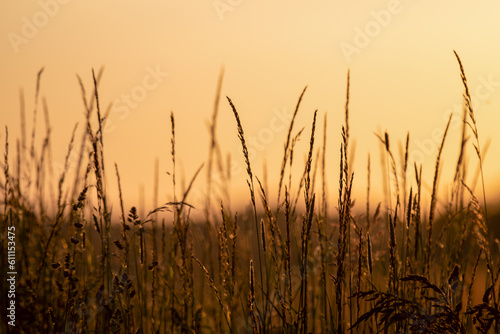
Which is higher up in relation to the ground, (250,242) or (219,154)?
(219,154)

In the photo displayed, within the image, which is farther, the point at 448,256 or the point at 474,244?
the point at 474,244

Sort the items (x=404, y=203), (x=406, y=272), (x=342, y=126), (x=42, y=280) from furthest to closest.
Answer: (x=42, y=280), (x=404, y=203), (x=406, y=272), (x=342, y=126)

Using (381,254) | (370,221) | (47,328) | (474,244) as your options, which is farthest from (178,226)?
(474,244)

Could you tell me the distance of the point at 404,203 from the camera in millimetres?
2736

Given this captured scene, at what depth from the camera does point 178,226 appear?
8.38 ft

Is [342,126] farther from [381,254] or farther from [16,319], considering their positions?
[16,319]

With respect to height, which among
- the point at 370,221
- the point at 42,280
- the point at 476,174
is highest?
the point at 476,174

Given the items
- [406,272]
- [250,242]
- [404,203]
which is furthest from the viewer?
[250,242]

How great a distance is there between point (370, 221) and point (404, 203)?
0.21 meters

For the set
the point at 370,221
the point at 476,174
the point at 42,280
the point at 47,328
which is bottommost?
the point at 47,328

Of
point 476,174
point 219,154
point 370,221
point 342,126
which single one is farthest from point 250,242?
point 342,126

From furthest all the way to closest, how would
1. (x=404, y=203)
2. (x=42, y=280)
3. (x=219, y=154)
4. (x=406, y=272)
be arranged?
1. (x=219, y=154)
2. (x=42, y=280)
3. (x=404, y=203)
4. (x=406, y=272)

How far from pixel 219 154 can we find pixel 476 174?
1435mm

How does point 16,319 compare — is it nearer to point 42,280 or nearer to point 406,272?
point 42,280
